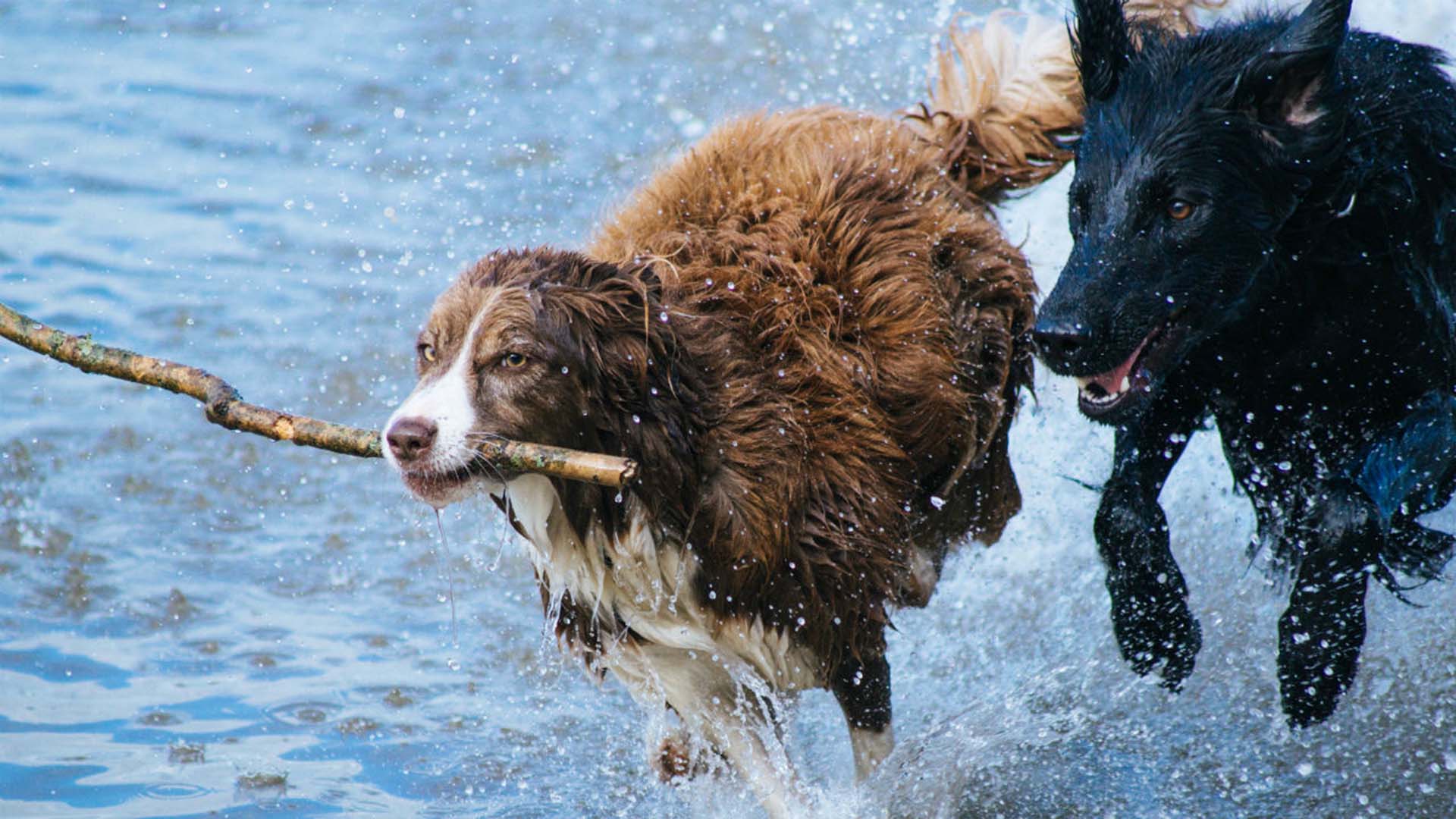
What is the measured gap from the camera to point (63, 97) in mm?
9688

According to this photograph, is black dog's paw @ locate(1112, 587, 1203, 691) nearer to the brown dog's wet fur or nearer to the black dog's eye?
the brown dog's wet fur

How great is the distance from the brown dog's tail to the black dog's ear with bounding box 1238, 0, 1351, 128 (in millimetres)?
1084

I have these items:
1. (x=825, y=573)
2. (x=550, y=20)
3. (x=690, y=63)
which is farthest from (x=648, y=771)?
(x=550, y=20)

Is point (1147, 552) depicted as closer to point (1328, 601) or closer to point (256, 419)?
point (1328, 601)

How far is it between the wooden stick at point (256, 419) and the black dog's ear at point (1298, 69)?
1.68 m

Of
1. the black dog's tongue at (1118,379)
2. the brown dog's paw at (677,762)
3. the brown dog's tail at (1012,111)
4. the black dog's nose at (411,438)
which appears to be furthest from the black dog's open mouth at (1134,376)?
the brown dog's paw at (677,762)

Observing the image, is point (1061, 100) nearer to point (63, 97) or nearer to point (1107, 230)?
point (1107, 230)

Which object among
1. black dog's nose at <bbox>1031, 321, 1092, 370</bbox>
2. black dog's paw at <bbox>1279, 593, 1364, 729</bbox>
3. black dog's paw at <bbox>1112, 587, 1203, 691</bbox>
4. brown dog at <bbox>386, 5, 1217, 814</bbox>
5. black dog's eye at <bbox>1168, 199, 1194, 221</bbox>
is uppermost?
black dog's eye at <bbox>1168, 199, 1194, 221</bbox>

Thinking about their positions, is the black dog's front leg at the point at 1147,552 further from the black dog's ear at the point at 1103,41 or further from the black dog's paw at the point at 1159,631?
the black dog's ear at the point at 1103,41

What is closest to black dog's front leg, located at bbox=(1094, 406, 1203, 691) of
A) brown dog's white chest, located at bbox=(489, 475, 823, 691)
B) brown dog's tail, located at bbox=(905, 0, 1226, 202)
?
brown dog's white chest, located at bbox=(489, 475, 823, 691)

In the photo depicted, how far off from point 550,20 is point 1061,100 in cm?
625

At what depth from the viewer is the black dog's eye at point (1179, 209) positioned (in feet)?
11.8

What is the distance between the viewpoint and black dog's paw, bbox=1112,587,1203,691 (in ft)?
13.6

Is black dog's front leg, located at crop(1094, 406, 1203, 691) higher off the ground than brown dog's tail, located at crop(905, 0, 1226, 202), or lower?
lower
